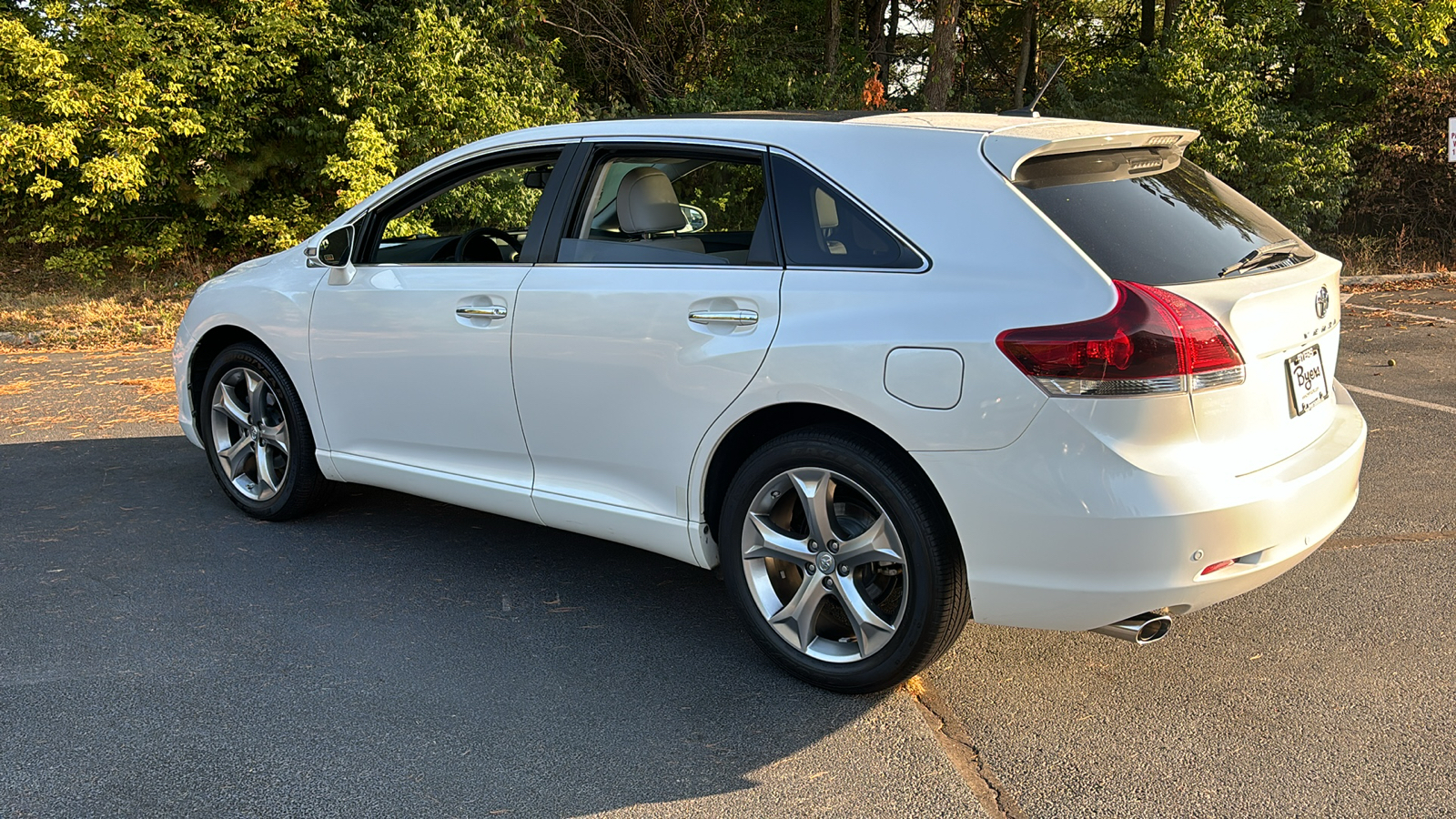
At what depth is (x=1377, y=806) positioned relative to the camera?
278 cm

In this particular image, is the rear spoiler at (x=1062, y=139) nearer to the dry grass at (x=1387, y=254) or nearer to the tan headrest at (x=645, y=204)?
the tan headrest at (x=645, y=204)

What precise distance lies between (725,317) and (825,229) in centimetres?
39

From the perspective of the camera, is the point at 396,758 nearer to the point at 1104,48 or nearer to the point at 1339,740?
the point at 1339,740

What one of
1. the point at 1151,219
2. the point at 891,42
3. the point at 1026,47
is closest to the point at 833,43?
the point at 891,42

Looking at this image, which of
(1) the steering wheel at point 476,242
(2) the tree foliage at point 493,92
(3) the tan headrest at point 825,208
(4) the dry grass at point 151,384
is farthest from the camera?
(2) the tree foliage at point 493,92

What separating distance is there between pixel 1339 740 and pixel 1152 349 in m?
1.23

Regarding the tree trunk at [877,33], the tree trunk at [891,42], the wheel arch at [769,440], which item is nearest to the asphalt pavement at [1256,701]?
the wheel arch at [769,440]

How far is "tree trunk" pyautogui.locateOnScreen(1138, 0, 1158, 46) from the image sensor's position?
21.2 metres

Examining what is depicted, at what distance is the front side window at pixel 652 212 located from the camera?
12.4ft

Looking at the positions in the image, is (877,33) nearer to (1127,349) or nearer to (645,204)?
(645,204)

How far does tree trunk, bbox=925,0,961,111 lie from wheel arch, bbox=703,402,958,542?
13581 mm

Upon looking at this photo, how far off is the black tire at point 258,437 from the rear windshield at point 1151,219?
3282mm

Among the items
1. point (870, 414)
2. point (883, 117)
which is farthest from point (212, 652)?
point (883, 117)

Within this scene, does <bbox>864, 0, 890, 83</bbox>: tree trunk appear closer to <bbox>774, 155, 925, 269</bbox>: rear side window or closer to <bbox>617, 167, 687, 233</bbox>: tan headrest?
<bbox>617, 167, 687, 233</bbox>: tan headrest
